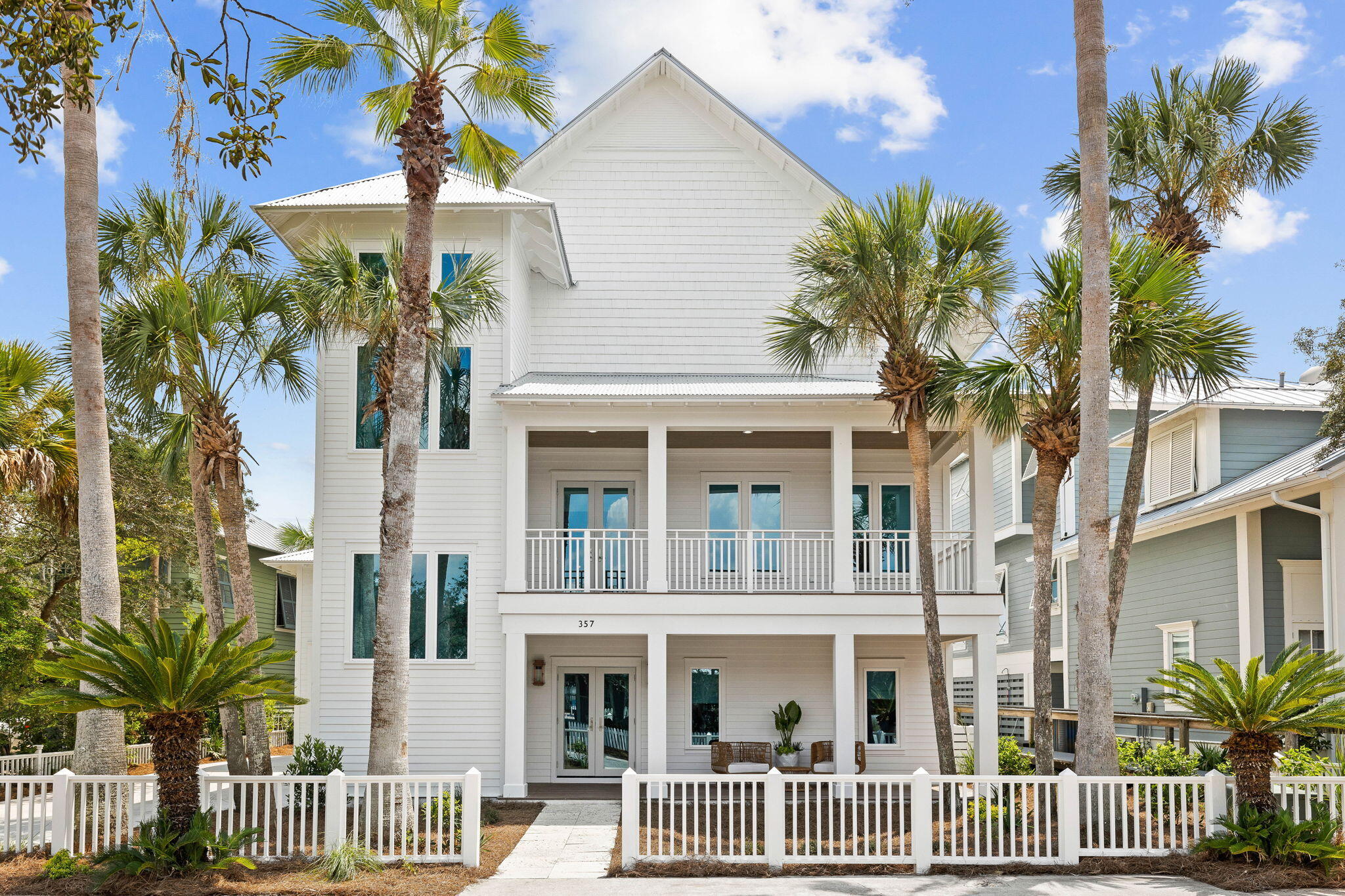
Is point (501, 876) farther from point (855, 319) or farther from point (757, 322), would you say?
point (757, 322)

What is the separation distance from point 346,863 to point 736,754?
8.95m

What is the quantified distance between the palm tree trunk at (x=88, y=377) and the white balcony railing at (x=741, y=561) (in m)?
6.31

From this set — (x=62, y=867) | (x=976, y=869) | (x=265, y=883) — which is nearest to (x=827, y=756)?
(x=976, y=869)

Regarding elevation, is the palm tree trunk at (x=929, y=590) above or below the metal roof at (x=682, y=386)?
below

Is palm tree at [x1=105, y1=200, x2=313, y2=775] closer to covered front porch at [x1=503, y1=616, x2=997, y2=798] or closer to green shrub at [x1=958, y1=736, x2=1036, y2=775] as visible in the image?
covered front porch at [x1=503, y1=616, x2=997, y2=798]

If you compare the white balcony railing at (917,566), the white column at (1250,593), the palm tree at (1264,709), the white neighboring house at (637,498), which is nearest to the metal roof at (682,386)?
the white neighboring house at (637,498)

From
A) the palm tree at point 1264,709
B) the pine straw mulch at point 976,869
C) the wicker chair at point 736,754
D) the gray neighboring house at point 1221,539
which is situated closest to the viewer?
the pine straw mulch at point 976,869

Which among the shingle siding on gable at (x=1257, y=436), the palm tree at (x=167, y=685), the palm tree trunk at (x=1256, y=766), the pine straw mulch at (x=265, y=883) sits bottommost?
the pine straw mulch at (x=265, y=883)

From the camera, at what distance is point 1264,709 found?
1157 cm

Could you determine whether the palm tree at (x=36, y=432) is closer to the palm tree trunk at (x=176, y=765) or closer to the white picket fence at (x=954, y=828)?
the palm tree trunk at (x=176, y=765)

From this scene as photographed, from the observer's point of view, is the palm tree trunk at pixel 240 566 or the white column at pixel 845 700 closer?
the palm tree trunk at pixel 240 566

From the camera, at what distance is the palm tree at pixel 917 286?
15.6 meters

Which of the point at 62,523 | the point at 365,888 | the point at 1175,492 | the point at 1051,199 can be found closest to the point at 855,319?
the point at 1051,199

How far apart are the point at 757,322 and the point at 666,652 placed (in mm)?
6039
